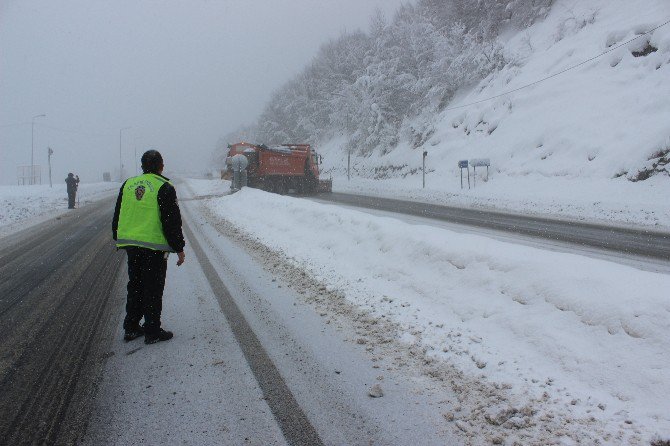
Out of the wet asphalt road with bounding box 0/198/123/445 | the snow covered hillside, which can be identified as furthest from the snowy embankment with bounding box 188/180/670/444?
the snow covered hillside

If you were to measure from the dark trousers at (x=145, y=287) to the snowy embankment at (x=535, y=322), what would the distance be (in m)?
2.41

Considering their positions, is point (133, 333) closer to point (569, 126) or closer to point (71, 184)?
point (71, 184)

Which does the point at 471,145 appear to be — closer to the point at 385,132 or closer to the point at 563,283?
the point at 385,132

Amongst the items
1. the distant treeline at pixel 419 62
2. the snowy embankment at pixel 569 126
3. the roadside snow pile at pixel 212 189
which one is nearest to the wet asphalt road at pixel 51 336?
the snowy embankment at pixel 569 126

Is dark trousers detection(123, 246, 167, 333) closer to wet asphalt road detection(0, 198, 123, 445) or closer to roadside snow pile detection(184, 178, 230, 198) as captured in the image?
wet asphalt road detection(0, 198, 123, 445)

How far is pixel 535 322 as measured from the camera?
Result: 163 inches

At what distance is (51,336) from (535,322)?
5.00 metres

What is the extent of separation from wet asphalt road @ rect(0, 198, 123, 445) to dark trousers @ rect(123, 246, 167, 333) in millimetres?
426

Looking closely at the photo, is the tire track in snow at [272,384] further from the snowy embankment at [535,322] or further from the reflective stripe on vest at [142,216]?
the reflective stripe on vest at [142,216]

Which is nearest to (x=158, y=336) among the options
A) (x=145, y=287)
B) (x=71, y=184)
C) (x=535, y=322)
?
A: (x=145, y=287)

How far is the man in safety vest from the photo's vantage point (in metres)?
4.28

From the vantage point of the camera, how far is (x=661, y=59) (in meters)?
20.5

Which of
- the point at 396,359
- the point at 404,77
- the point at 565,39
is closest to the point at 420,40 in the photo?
the point at 404,77

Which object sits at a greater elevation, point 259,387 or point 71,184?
point 71,184
